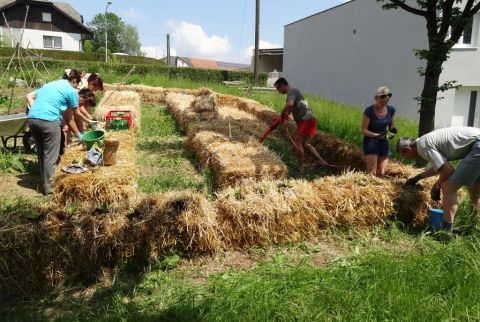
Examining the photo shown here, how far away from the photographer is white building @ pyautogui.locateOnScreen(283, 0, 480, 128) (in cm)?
1540

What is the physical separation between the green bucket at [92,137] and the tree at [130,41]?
104041mm

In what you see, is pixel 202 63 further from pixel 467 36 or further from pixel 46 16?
pixel 467 36

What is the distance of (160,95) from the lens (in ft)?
56.9

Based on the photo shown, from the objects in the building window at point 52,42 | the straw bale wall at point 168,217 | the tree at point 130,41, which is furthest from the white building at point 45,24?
the tree at point 130,41

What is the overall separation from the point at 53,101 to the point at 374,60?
1656cm

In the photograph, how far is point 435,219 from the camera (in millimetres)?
4836

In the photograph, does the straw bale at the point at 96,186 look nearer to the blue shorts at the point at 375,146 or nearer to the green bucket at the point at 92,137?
→ the green bucket at the point at 92,137

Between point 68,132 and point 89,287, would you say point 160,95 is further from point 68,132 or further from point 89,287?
point 89,287

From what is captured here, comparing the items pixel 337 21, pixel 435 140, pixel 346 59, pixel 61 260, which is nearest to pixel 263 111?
pixel 435 140

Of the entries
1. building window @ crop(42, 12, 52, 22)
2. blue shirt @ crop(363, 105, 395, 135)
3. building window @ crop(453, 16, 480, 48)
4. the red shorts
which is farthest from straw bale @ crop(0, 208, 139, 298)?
building window @ crop(42, 12, 52, 22)

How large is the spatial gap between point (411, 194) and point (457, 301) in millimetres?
2090

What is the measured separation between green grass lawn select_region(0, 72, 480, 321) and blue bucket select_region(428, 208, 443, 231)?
0.64 feet

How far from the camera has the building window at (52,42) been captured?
44.9 metres

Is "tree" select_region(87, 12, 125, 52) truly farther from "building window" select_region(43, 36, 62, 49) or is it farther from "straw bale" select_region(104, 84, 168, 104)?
"straw bale" select_region(104, 84, 168, 104)
